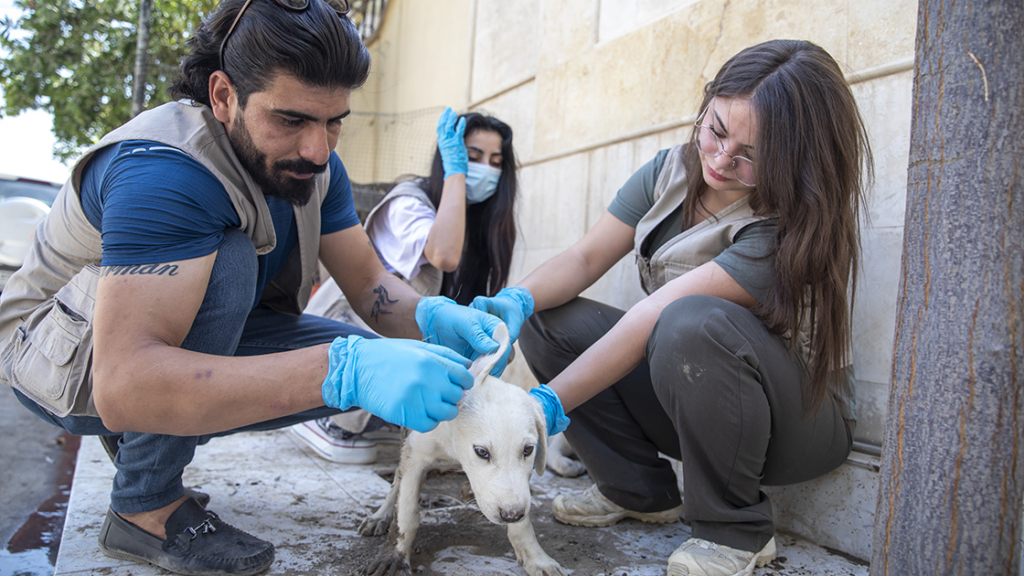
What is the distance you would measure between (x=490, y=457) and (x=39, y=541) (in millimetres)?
1873

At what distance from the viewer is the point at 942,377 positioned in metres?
1.28

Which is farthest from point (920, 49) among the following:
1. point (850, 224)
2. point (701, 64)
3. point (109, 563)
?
point (109, 563)

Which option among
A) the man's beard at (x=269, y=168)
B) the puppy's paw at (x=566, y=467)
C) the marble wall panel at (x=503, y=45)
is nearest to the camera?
the man's beard at (x=269, y=168)

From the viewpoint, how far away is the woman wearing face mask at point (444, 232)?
310 centimetres

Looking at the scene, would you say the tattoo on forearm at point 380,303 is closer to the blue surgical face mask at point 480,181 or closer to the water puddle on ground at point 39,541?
the blue surgical face mask at point 480,181

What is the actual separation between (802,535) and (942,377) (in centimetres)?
132

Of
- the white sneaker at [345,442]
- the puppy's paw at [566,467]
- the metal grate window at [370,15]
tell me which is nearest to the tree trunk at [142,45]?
the metal grate window at [370,15]

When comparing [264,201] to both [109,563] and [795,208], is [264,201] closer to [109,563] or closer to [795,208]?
[109,563]

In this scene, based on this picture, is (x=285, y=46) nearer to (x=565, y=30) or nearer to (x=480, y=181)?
(x=480, y=181)

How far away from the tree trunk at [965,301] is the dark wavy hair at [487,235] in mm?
2274

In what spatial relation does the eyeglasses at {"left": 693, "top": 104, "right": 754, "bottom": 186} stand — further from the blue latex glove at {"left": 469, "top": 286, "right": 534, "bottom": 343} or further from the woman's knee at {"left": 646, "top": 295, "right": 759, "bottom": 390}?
Answer: the blue latex glove at {"left": 469, "top": 286, "right": 534, "bottom": 343}

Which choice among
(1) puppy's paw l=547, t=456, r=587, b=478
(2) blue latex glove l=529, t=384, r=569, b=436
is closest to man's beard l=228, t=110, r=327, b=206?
(2) blue latex glove l=529, t=384, r=569, b=436

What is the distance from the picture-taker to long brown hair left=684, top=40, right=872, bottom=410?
1.91m

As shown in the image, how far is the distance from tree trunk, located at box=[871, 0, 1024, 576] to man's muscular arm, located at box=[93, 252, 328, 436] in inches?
53.7
